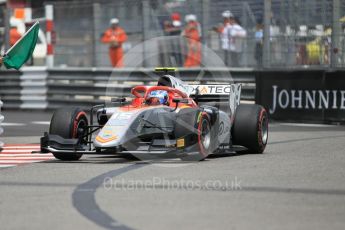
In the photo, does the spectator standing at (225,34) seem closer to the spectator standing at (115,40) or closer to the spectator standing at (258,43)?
the spectator standing at (258,43)

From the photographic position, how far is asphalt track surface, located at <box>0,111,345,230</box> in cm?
681

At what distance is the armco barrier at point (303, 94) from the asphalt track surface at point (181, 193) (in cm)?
570

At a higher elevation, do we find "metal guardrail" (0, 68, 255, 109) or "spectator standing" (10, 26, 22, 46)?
"spectator standing" (10, 26, 22, 46)

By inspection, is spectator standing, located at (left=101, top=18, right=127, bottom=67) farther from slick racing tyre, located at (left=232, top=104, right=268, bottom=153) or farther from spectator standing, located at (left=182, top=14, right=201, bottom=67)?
slick racing tyre, located at (left=232, top=104, right=268, bottom=153)

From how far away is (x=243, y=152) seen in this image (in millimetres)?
12344

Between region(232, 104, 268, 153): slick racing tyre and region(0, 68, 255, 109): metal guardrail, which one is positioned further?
region(0, 68, 255, 109): metal guardrail

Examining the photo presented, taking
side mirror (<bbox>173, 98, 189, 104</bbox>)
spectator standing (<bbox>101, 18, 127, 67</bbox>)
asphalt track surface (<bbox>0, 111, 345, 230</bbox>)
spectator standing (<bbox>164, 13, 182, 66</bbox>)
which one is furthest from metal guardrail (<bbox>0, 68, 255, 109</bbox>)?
asphalt track surface (<bbox>0, 111, 345, 230</bbox>)

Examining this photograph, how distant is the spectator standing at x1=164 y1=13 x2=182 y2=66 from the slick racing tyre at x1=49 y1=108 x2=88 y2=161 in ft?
28.7

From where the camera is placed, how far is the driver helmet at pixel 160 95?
1148 centimetres

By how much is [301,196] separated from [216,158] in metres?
3.56

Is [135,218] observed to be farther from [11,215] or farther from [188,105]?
[188,105]

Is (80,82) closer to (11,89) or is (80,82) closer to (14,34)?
(11,89)

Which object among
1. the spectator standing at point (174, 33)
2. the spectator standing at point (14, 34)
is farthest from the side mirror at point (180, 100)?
the spectator standing at point (14, 34)

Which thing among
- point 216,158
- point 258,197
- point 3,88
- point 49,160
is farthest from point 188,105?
point 3,88
